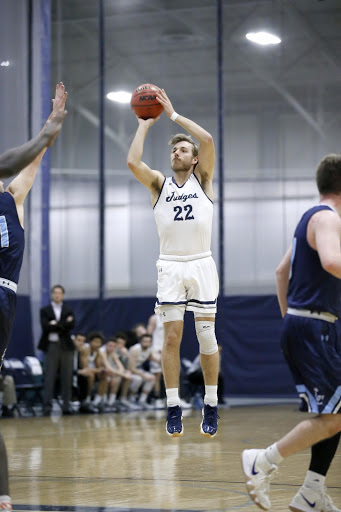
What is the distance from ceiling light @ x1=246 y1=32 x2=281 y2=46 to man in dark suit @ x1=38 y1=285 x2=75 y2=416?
758 cm

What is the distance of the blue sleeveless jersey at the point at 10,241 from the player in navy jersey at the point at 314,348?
1470 mm

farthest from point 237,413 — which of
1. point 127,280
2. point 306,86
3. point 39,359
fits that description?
point 306,86

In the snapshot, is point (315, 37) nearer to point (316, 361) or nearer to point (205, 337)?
point (205, 337)

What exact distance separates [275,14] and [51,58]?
481cm

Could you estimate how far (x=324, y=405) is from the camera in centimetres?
422

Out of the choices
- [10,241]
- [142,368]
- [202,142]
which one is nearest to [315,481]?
[10,241]

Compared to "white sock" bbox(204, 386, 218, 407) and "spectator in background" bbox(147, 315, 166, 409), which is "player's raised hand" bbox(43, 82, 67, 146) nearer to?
"white sock" bbox(204, 386, 218, 407)

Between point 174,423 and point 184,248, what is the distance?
134 centimetres

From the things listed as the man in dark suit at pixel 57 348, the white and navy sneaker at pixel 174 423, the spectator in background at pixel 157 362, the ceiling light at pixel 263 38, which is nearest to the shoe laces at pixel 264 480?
the white and navy sneaker at pixel 174 423

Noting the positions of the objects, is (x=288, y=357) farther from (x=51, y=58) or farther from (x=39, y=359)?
(x=51, y=58)

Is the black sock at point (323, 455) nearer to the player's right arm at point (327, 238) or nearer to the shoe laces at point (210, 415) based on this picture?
the player's right arm at point (327, 238)

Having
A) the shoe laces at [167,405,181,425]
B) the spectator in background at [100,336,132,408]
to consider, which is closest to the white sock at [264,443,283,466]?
the shoe laces at [167,405,181,425]

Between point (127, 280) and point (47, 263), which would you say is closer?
point (47, 263)

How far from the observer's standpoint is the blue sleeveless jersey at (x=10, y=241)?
4.64 meters
